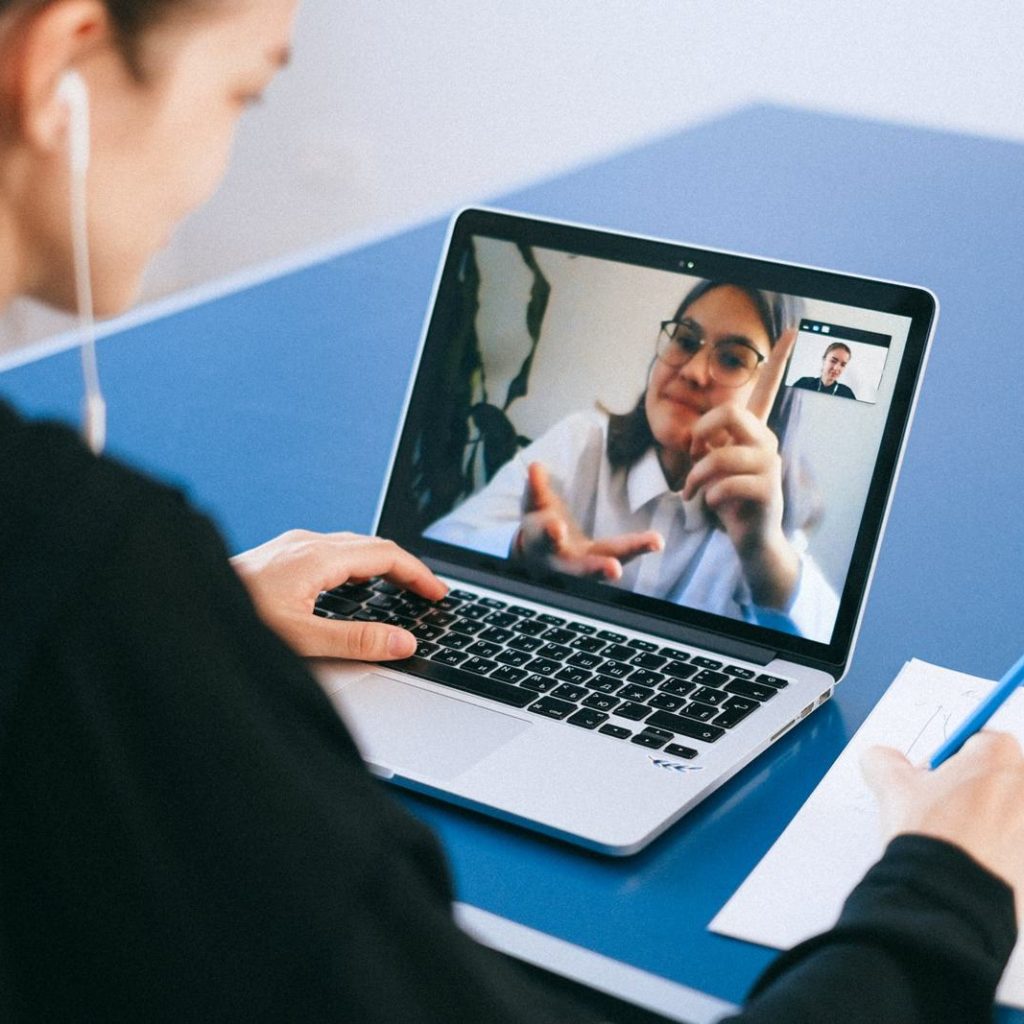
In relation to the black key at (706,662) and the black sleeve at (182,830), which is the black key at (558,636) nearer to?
the black key at (706,662)

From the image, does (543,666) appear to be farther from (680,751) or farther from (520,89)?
(520,89)

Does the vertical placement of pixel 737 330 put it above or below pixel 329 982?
above

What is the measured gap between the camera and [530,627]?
1014 millimetres

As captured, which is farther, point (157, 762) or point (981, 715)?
point (981, 715)

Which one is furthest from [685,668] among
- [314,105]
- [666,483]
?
[314,105]

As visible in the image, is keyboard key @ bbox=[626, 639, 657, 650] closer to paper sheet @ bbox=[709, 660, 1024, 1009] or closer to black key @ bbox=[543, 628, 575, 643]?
black key @ bbox=[543, 628, 575, 643]

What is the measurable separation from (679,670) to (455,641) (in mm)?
147

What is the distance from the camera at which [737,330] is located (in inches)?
40.0

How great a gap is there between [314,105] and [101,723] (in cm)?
392

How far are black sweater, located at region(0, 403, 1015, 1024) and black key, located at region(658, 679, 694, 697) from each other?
0.43 metres

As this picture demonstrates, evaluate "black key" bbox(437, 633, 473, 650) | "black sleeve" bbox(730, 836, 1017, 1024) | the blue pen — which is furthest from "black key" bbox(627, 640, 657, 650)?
"black sleeve" bbox(730, 836, 1017, 1024)

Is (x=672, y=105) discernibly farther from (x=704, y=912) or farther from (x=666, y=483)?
(x=704, y=912)

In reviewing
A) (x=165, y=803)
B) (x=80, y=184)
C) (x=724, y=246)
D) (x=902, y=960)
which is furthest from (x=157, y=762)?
(x=724, y=246)

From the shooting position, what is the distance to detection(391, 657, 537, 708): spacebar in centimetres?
92
